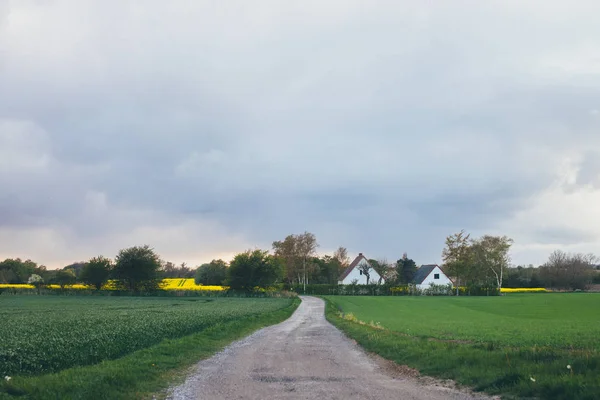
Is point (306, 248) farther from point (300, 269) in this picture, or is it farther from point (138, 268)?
point (138, 268)

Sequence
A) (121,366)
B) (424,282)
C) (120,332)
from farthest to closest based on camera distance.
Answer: (424,282)
(120,332)
(121,366)

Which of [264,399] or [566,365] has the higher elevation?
[566,365]

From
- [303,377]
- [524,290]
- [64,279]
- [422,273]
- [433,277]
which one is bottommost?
[303,377]

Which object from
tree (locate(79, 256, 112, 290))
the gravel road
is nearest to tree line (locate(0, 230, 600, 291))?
tree (locate(79, 256, 112, 290))

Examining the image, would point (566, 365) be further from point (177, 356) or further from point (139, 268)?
point (139, 268)

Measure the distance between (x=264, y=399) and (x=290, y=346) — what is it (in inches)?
470

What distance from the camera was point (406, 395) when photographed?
11.9 metres

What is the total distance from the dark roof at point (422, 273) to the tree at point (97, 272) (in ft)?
280

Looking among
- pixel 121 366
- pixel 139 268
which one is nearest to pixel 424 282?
pixel 139 268

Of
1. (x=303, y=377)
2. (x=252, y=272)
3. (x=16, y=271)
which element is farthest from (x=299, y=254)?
(x=303, y=377)

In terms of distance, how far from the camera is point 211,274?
463 feet

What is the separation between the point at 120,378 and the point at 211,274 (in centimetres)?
13051

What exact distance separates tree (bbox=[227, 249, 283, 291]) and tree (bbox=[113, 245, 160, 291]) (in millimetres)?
18684

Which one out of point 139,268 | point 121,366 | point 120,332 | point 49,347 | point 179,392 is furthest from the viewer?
point 139,268
